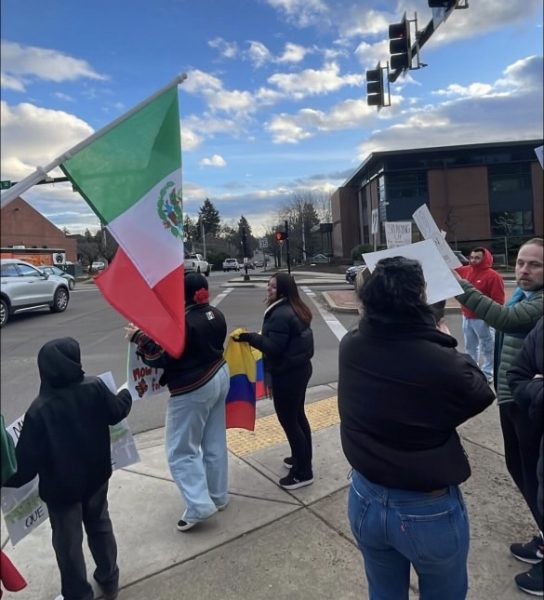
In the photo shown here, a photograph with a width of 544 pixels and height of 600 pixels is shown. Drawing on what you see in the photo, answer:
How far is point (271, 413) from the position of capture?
5.52 m

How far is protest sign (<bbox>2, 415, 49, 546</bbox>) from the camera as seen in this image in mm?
2371

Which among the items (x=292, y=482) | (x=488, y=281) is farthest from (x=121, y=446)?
(x=488, y=281)

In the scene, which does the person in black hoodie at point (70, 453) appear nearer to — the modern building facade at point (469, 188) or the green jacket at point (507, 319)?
the green jacket at point (507, 319)

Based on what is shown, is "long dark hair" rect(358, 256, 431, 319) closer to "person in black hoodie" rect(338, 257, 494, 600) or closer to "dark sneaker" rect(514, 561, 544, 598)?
"person in black hoodie" rect(338, 257, 494, 600)

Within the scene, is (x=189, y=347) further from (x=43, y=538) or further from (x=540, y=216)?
(x=540, y=216)

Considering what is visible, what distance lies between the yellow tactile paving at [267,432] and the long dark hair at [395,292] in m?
3.07

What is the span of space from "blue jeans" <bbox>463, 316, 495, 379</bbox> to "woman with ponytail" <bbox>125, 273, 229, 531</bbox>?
436cm

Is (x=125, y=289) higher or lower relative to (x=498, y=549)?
higher

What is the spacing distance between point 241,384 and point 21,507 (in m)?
1.70

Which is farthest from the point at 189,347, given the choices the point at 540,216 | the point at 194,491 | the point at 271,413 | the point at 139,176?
the point at 540,216

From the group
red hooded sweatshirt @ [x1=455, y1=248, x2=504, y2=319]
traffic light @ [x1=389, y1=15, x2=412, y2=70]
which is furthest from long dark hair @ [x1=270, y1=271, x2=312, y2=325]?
traffic light @ [x1=389, y1=15, x2=412, y2=70]

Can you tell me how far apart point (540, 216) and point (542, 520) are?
156 ft

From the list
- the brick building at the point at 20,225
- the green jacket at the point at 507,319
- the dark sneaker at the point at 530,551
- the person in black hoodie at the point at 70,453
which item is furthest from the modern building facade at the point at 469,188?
the brick building at the point at 20,225

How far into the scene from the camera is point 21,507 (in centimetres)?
243
